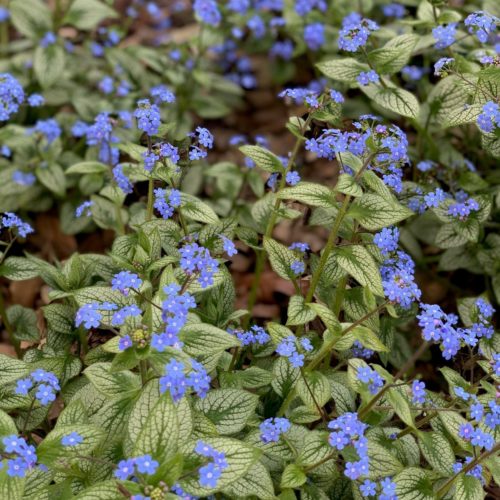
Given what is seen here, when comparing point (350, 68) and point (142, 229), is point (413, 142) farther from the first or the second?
point (142, 229)

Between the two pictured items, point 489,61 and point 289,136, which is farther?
point 289,136

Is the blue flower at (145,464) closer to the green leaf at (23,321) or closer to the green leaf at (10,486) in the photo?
the green leaf at (10,486)

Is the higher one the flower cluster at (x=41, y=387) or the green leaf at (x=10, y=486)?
the flower cluster at (x=41, y=387)

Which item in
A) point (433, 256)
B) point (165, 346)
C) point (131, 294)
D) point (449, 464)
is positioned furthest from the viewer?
point (433, 256)

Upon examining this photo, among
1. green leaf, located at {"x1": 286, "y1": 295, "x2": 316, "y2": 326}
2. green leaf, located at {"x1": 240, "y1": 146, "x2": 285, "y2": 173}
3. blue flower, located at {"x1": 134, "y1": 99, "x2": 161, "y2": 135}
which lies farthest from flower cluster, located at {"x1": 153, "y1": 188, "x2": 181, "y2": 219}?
green leaf, located at {"x1": 286, "y1": 295, "x2": 316, "y2": 326}

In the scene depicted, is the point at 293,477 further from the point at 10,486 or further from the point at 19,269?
the point at 19,269

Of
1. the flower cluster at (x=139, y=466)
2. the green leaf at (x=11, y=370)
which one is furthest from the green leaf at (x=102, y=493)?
the green leaf at (x=11, y=370)

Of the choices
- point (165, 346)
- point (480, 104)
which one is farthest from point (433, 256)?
point (165, 346)

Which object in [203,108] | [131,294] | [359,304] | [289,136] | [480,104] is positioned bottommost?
[289,136]
